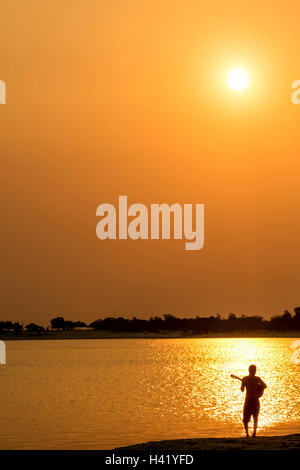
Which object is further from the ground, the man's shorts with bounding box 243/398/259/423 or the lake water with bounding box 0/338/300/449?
the man's shorts with bounding box 243/398/259/423

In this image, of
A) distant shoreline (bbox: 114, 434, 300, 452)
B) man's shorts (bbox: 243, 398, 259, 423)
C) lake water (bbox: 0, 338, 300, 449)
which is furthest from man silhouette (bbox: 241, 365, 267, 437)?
lake water (bbox: 0, 338, 300, 449)

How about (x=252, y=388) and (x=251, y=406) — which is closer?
(x=252, y=388)

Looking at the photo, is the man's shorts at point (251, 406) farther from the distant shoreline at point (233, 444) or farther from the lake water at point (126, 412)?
the lake water at point (126, 412)

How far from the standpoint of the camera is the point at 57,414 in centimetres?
5200

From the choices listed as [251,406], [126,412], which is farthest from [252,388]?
[126,412]

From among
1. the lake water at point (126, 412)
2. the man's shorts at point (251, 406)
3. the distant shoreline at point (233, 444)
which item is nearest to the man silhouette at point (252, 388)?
the man's shorts at point (251, 406)

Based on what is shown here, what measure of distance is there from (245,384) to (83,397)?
129 ft

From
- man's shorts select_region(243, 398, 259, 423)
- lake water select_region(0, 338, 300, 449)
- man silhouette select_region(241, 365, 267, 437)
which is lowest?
lake water select_region(0, 338, 300, 449)

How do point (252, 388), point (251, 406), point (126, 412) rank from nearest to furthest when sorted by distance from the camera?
point (252, 388) → point (251, 406) → point (126, 412)

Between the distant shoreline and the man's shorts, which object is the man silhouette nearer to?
the man's shorts

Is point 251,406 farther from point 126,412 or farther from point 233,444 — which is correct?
point 126,412

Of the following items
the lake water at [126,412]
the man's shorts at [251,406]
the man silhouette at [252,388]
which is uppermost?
the man silhouette at [252,388]

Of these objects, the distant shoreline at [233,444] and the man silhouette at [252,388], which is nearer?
the distant shoreline at [233,444]
